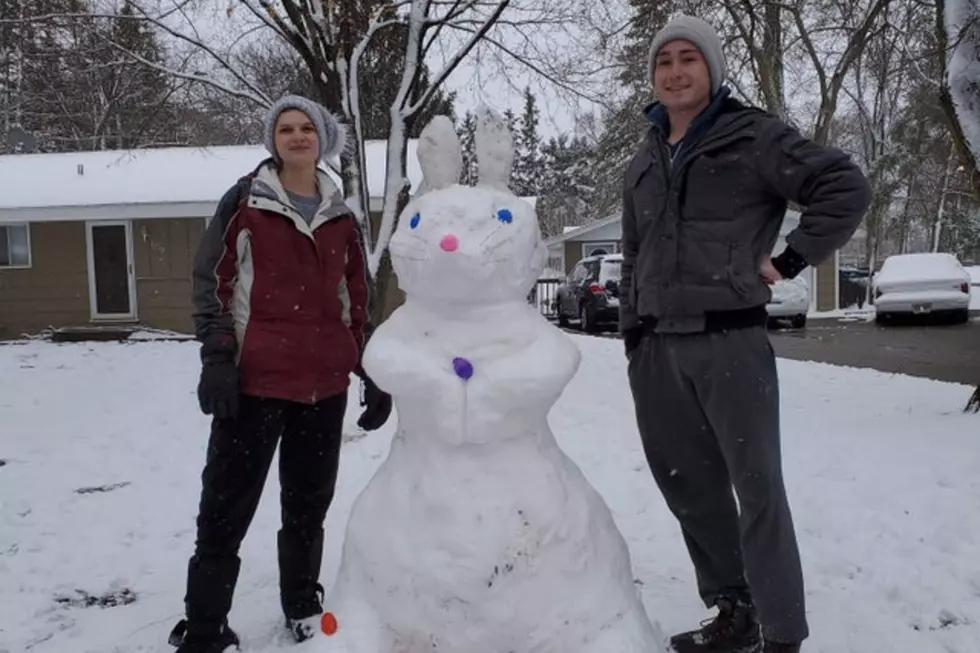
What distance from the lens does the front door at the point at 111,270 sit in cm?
1619

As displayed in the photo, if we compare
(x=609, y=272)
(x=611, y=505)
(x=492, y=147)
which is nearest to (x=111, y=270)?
(x=609, y=272)

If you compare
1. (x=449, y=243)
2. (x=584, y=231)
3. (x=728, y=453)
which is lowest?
(x=728, y=453)

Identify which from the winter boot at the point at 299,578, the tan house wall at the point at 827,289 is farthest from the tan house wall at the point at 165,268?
the tan house wall at the point at 827,289

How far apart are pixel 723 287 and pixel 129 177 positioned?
16003 mm

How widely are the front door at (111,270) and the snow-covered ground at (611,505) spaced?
7.42m

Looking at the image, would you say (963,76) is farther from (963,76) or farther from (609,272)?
(609,272)

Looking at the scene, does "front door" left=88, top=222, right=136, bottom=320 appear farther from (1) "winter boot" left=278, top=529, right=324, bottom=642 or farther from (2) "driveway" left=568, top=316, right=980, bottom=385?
(1) "winter boot" left=278, top=529, right=324, bottom=642

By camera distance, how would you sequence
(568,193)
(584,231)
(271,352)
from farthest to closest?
1. (568,193)
2. (584,231)
3. (271,352)

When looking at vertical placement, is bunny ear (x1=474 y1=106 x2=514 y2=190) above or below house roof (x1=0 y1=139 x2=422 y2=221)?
below

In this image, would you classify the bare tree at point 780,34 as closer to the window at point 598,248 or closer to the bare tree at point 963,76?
the bare tree at point 963,76

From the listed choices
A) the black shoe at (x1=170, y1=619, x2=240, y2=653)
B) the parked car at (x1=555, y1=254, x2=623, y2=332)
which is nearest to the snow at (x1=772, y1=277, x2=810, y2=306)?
the parked car at (x1=555, y1=254, x2=623, y2=332)

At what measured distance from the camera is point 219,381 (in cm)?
292

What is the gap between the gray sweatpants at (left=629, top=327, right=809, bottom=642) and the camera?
9.10 ft

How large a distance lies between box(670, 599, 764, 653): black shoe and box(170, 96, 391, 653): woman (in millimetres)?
1421
